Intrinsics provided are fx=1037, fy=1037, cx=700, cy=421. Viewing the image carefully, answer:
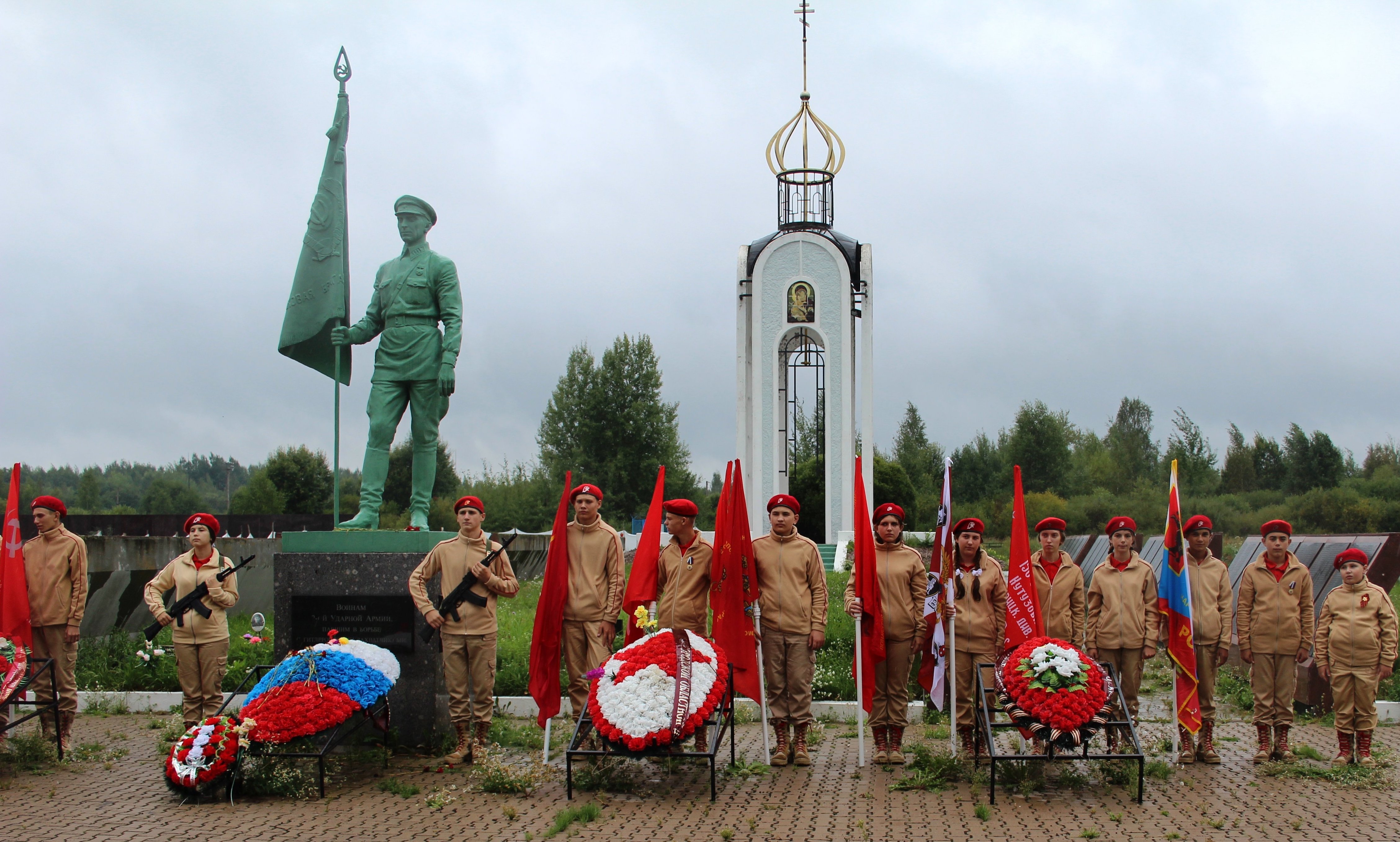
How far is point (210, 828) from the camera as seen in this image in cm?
588

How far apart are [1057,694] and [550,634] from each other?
335cm

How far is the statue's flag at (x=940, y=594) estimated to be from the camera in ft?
23.7

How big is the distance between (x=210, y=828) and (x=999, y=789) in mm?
4714

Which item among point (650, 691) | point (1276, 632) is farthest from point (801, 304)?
point (650, 691)

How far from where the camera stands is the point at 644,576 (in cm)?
737

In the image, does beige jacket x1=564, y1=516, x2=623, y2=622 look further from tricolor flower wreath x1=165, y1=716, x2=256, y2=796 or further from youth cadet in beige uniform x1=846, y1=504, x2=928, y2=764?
A: tricolor flower wreath x1=165, y1=716, x2=256, y2=796

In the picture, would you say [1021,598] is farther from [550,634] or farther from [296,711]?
[296,711]

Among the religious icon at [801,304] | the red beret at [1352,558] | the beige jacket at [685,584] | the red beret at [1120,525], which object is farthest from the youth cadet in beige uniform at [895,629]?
the religious icon at [801,304]

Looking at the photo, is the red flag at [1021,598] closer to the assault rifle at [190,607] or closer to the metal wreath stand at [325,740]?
the metal wreath stand at [325,740]

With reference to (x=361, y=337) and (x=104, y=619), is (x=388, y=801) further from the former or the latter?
(x=104, y=619)

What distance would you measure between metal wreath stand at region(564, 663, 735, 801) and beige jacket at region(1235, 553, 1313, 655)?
12.3ft

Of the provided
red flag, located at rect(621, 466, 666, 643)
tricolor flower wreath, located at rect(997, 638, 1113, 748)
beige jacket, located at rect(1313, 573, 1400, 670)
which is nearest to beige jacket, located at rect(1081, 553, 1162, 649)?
tricolor flower wreath, located at rect(997, 638, 1113, 748)

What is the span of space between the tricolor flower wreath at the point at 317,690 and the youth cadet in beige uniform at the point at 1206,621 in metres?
5.55

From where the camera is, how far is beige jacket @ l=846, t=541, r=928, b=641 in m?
7.36
